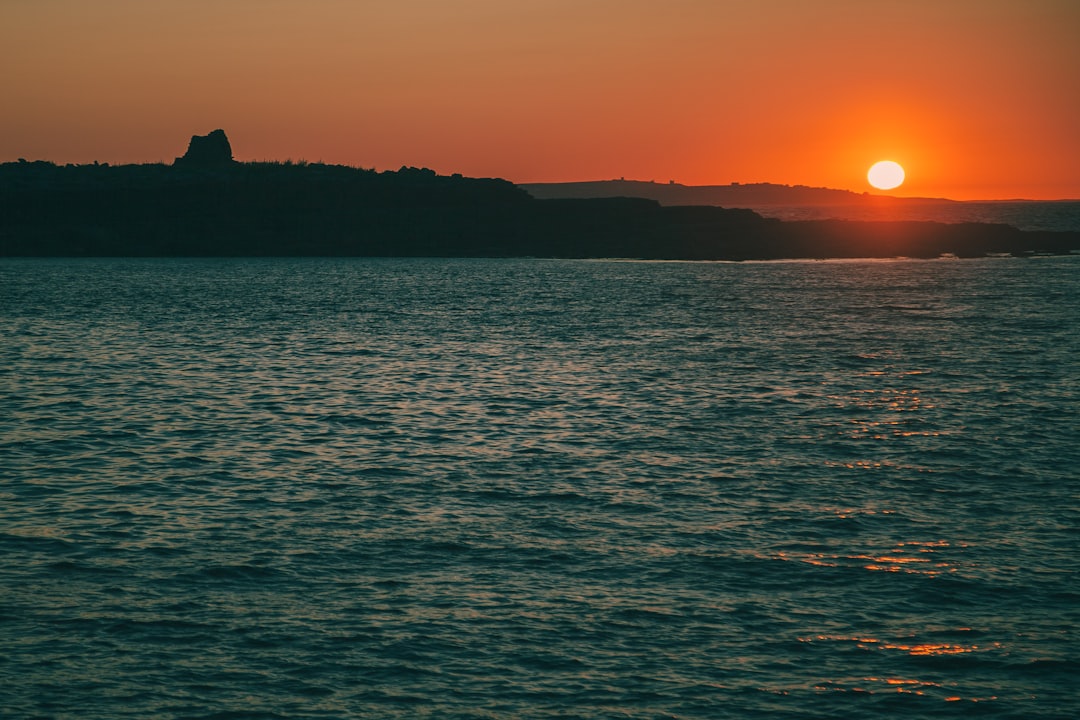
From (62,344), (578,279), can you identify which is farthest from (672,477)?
(578,279)

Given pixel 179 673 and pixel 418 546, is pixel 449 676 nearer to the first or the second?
pixel 179 673

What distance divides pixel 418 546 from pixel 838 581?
7911mm

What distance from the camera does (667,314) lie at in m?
89.7

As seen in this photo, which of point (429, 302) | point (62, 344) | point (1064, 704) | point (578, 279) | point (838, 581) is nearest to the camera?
point (1064, 704)

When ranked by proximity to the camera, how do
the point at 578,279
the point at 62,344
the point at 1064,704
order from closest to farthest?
1. the point at 1064,704
2. the point at 62,344
3. the point at 578,279

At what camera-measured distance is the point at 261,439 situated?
33.3 metres

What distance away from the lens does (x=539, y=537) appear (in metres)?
22.5

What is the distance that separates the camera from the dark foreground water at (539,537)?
1536 cm

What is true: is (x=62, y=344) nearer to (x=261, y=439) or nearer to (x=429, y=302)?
(x=261, y=439)

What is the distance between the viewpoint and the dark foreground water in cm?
1536

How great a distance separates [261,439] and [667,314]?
59673 millimetres

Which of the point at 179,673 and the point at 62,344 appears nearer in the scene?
the point at 179,673

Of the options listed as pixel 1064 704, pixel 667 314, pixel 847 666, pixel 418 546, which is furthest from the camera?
pixel 667 314

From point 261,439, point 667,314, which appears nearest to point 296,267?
point 667,314
